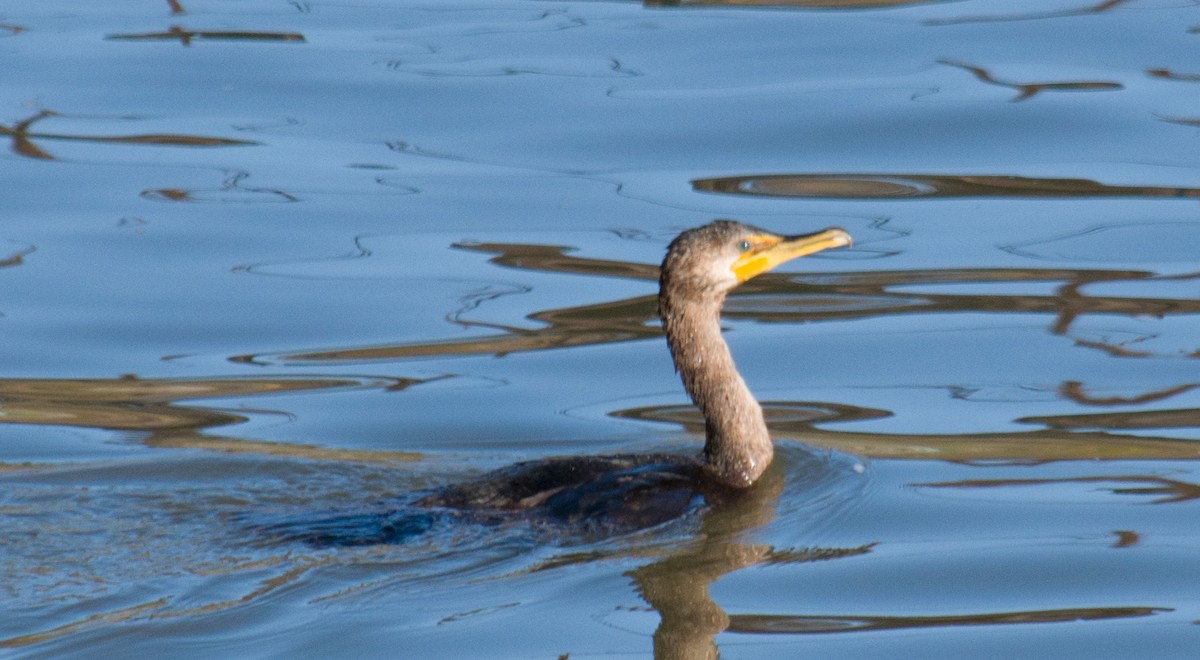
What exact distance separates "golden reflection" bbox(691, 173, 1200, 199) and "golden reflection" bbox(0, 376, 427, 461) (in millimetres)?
3361

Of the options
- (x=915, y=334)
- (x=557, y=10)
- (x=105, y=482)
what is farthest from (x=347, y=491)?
(x=557, y=10)

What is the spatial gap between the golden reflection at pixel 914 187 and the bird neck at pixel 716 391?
146 inches

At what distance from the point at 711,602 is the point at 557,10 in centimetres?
972

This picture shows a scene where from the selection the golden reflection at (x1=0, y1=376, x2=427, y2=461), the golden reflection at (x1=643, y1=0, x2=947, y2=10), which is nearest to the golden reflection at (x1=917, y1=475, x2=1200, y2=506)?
the golden reflection at (x1=0, y1=376, x2=427, y2=461)

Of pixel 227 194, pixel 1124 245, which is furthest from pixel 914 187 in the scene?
pixel 227 194

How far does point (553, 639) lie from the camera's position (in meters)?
6.03

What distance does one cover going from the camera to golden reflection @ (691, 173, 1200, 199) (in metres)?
11.5

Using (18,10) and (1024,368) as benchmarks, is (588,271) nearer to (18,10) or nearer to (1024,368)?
(1024,368)

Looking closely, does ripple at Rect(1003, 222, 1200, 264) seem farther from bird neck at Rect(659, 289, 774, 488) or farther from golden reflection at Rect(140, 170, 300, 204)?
golden reflection at Rect(140, 170, 300, 204)

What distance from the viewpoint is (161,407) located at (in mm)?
8664

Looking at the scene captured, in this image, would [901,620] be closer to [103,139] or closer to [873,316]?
[873,316]


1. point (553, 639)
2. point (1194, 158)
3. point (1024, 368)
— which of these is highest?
point (1194, 158)

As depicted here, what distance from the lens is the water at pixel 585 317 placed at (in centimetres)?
649

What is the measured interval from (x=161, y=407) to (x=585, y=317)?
81.5 inches
